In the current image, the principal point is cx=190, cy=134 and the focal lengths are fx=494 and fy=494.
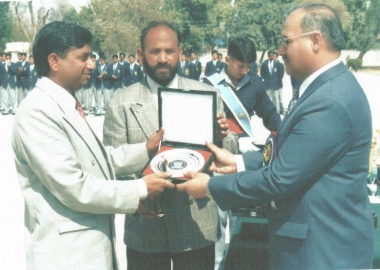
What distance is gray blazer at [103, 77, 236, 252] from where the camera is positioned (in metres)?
2.53

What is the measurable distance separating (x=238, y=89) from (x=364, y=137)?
83.5 inches

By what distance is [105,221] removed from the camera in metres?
2.22

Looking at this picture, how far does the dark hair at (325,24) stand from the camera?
6.60ft

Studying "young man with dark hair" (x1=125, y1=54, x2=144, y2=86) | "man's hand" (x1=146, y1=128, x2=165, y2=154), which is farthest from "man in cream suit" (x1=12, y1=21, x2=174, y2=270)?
"young man with dark hair" (x1=125, y1=54, x2=144, y2=86)

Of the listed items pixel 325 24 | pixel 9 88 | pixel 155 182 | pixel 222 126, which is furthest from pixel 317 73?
pixel 9 88

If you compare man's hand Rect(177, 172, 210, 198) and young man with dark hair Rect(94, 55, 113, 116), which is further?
young man with dark hair Rect(94, 55, 113, 116)

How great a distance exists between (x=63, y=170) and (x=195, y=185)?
25.2 inches

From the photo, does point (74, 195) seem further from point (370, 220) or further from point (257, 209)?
point (257, 209)

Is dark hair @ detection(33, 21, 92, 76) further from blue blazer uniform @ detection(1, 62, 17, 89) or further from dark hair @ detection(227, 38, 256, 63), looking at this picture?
blue blazer uniform @ detection(1, 62, 17, 89)

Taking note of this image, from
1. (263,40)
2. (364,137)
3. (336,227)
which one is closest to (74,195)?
(336,227)

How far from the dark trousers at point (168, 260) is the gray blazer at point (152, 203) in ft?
0.14

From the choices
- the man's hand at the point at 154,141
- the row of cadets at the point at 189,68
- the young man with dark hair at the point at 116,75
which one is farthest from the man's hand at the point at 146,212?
the row of cadets at the point at 189,68

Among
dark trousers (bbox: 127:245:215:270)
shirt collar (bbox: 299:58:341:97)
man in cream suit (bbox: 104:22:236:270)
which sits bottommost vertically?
dark trousers (bbox: 127:245:215:270)

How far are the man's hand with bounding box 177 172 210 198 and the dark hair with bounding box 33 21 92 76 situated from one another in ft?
2.57
